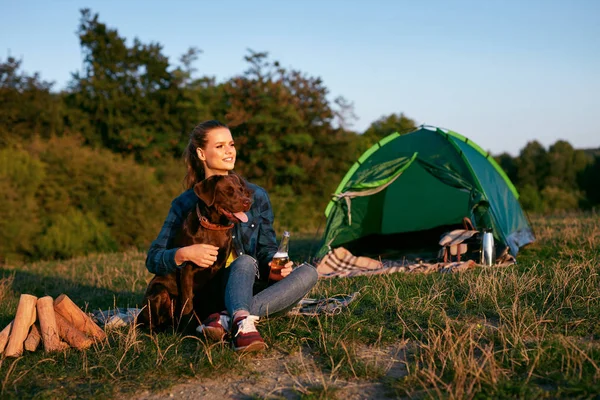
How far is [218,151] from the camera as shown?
422cm

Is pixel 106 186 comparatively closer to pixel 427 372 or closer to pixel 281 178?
pixel 281 178

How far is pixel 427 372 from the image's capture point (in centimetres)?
301

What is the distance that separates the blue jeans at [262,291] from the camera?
361cm

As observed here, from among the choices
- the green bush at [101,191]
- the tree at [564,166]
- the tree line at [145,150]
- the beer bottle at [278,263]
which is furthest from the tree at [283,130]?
the beer bottle at [278,263]

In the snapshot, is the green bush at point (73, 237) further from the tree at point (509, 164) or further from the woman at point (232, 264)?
the tree at point (509, 164)

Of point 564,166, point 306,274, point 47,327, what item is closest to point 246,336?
point 306,274

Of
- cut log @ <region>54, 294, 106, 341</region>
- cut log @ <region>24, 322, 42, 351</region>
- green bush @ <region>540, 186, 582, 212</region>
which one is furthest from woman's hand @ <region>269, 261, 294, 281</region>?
green bush @ <region>540, 186, 582, 212</region>

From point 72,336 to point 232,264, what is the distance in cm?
110

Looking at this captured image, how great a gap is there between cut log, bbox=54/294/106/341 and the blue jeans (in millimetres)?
977

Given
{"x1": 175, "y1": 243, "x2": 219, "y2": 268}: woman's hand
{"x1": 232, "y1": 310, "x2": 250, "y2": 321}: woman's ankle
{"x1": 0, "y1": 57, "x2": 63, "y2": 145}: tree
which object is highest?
{"x1": 0, "y1": 57, "x2": 63, "y2": 145}: tree

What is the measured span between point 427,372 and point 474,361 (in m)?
0.24

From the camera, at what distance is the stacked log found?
3.69m

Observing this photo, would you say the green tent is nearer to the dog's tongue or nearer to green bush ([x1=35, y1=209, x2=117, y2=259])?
the dog's tongue

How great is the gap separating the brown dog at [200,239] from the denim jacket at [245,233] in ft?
0.41
